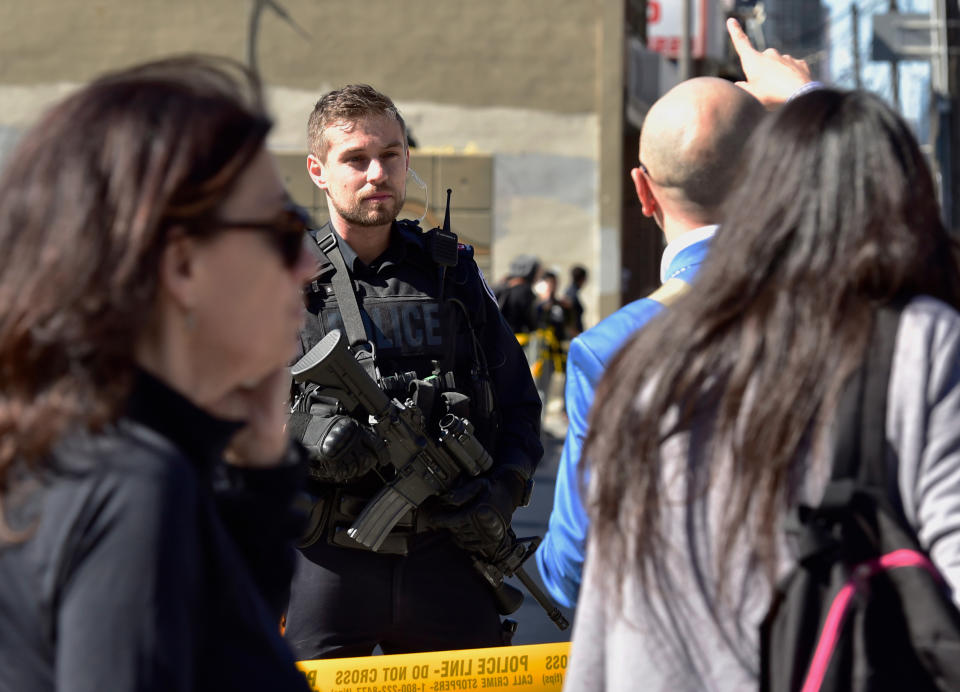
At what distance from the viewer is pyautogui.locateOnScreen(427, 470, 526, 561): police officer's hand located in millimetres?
3215

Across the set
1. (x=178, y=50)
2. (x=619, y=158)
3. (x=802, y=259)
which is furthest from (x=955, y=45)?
(x=802, y=259)

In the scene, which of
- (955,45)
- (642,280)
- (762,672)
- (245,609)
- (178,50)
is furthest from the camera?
(642,280)

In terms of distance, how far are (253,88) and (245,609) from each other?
0.63m

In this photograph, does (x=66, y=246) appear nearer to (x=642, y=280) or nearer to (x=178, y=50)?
(x=178, y=50)

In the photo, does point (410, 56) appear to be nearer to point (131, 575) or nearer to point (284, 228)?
point (284, 228)

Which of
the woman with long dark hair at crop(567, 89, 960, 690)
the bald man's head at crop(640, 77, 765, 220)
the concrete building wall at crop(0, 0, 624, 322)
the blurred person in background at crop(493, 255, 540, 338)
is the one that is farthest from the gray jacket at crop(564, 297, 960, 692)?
the concrete building wall at crop(0, 0, 624, 322)

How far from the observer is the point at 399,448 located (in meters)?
3.21

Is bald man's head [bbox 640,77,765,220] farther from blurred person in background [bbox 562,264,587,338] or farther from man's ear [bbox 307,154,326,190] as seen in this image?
blurred person in background [bbox 562,264,587,338]

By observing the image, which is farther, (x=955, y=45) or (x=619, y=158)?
(x=619, y=158)

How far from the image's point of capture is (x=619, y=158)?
1714 centimetres

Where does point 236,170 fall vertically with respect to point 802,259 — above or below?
above

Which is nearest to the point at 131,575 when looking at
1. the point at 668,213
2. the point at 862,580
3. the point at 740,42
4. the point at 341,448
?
the point at 862,580

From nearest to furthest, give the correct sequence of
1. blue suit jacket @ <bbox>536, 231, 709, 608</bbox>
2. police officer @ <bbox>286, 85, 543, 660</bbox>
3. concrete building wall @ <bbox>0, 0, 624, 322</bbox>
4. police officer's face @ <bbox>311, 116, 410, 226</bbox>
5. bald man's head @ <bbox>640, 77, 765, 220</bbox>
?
blue suit jacket @ <bbox>536, 231, 709, 608</bbox> < bald man's head @ <bbox>640, 77, 765, 220</bbox> < police officer @ <bbox>286, 85, 543, 660</bbox> < police officer's face @ <bbox>311, 116, 410, 226</bbox> < concrete building wall @ <bbox>0, 0, 624, 322</bbox>

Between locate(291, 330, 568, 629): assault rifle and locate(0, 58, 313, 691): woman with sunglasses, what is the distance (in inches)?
64.1
